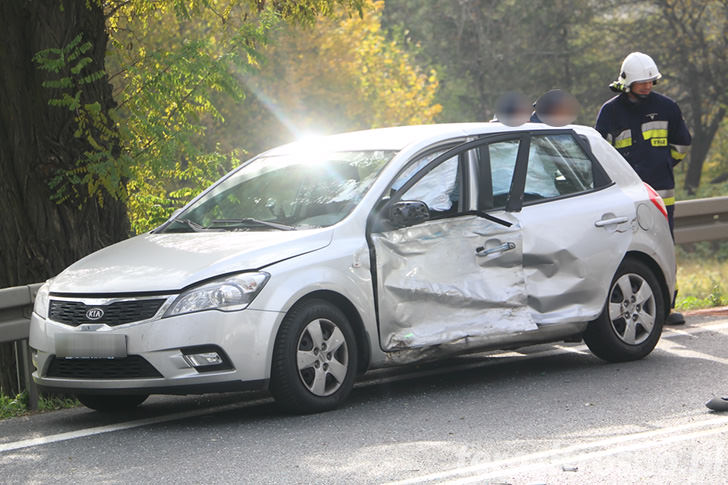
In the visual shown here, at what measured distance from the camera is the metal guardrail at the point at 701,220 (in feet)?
38.5

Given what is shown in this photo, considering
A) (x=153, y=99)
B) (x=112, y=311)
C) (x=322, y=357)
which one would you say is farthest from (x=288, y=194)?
(x=153, y=99)

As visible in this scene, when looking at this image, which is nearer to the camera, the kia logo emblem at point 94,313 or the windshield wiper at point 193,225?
the kia logo emblem at point 94,313

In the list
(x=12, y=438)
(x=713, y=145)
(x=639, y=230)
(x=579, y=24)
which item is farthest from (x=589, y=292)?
(x=713, y=145)

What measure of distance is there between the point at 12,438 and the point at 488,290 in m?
3.02

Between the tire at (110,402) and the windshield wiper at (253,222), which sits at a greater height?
the windshield wiper at (253,222)

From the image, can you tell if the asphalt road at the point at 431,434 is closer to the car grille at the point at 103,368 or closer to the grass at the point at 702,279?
the car grille at the point at 103,368

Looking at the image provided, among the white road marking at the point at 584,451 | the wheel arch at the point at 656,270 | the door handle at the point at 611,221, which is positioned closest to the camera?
the white road marking at the point at 584,451

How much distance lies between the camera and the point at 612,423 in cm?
618

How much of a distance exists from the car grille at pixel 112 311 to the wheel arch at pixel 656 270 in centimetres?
367

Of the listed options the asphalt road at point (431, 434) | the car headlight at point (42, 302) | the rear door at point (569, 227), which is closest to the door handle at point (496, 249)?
the rear door at point (569, 227)

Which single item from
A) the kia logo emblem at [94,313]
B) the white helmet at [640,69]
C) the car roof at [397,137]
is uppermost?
the white helmet at [640,69]

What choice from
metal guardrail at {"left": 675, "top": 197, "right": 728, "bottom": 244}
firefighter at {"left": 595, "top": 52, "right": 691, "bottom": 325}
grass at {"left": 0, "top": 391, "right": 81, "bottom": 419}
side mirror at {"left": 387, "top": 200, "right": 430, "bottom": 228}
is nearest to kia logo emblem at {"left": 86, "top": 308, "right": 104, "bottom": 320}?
grass at {"left": 0, "top": 391, "right": 81, "bottom": 419}

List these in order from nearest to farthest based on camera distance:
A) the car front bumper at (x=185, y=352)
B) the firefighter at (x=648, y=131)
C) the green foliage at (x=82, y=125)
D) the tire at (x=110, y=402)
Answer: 1. the car front bumper at (x=185, y=352)
2. the tire at (x=110, y=402)
3. the green foliage at (x=82, y=125)
4. the firefighter at (x=648, y=131)

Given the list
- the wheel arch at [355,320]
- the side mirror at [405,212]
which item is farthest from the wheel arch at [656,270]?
the wheel arch at [355,320]
